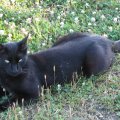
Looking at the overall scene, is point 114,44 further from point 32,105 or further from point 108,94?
point 32,105

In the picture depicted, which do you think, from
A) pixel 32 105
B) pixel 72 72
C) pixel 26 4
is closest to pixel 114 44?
pixel 72 72

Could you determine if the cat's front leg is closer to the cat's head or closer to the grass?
the grass

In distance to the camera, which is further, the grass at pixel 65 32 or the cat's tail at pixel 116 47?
the cat's tail at pixel 116 47

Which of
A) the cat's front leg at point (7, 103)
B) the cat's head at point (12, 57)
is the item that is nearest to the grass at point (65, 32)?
the cat's front leg at point (7, 103)

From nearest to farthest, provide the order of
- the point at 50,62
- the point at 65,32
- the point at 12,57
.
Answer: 1. the point at 12,57
2. the point at 50,62
3. the point at 65,32

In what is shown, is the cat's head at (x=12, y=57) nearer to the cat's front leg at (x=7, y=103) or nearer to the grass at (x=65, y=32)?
the cat's front leg at (x=7, y=103)

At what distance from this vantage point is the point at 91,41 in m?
5.14

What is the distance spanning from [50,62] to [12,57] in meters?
0.64

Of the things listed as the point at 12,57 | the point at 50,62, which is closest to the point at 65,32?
the point at 50,62

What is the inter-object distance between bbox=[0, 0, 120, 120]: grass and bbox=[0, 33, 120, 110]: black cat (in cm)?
13

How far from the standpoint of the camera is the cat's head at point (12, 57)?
440 centimetres

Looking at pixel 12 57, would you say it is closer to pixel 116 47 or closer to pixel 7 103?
pixel 7 103

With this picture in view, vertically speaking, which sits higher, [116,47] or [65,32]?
[65,32]

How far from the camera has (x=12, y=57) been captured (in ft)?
14.4
